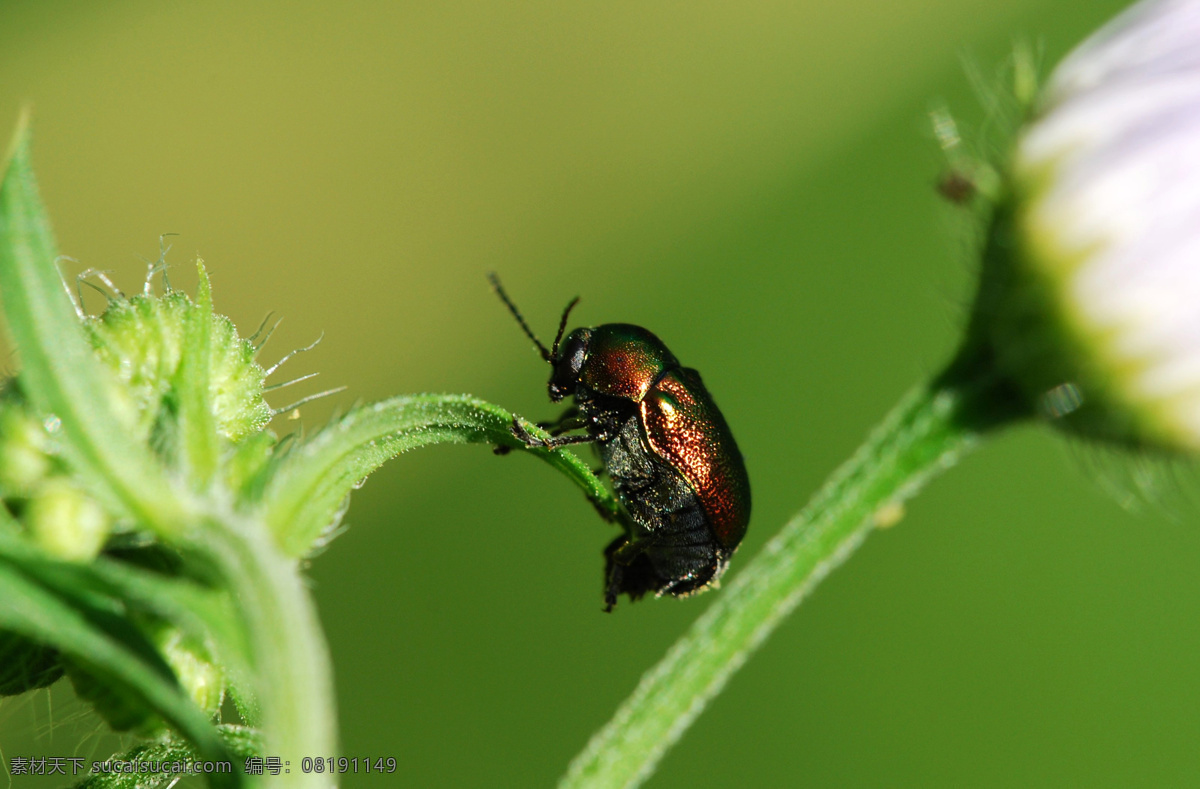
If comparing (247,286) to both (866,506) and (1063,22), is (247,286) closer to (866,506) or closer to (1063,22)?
(1063,22)

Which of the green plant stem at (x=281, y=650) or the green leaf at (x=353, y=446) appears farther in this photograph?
the green leaf at (x=353, y=446)

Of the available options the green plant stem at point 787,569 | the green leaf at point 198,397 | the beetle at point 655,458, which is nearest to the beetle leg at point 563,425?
the beetle at point 655,458

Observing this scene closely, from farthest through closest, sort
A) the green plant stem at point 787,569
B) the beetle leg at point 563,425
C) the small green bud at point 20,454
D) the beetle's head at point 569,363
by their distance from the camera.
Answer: the beetle's head at point 569,363 < the beetle leg at point 563,425 < the green plant stem at point 787,569 < the small green bud at point 20,454

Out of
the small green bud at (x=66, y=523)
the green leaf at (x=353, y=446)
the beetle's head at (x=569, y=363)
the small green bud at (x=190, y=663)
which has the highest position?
the beetle's head at (x=569, y=363)

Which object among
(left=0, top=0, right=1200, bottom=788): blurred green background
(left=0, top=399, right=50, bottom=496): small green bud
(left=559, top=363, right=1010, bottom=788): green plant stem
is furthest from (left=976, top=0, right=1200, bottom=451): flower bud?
(left=0, top=0, right=1200, bottom=788): blurred green background

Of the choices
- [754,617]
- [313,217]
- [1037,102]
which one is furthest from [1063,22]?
[754,617]

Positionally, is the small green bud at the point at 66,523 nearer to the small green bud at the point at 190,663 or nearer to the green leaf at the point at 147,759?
the small green bud at the point at 190,663

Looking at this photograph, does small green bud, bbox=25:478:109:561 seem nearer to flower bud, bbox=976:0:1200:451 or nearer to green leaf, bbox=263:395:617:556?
green leaf, bbox=263:395:617:556

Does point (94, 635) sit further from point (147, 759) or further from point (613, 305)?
point (613, 305)
